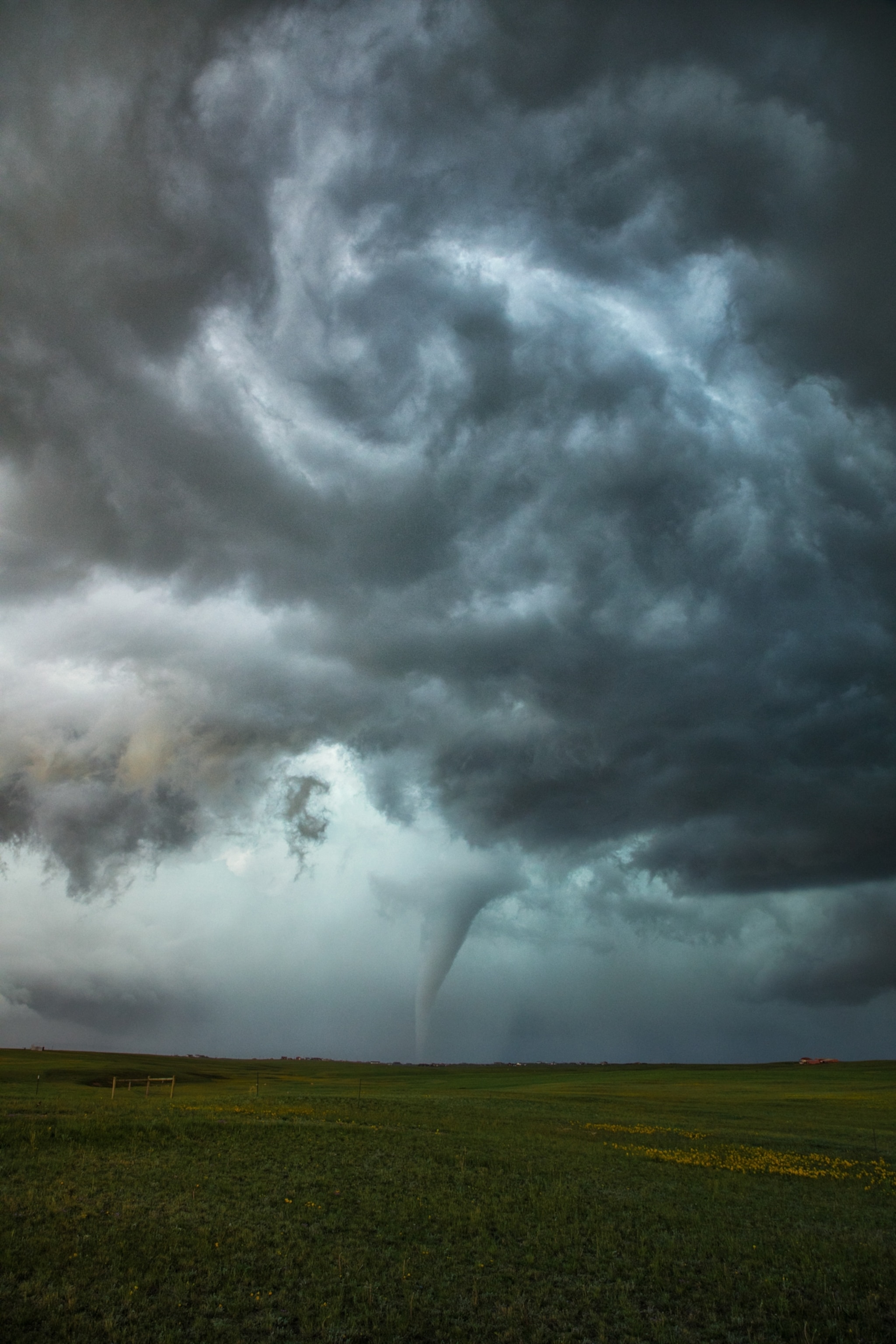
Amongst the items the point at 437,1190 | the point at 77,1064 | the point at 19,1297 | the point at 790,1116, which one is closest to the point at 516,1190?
the point at 437,1190

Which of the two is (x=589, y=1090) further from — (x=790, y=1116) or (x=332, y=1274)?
(x=332, y=1274)

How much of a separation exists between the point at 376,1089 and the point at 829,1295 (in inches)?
3477

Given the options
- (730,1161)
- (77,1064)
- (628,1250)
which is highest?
(628,1250)

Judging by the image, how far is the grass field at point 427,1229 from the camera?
66.7 feet

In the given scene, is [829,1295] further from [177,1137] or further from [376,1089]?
[376,1089]

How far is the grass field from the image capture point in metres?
20.3

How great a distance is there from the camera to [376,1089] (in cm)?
10044

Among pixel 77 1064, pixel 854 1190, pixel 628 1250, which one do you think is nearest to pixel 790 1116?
pixel 854 1190

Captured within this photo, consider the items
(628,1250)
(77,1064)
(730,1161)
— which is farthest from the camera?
(77,1064)

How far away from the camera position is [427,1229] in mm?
27812

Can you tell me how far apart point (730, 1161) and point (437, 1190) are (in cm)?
1981

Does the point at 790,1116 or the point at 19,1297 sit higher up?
the point at 19,1297

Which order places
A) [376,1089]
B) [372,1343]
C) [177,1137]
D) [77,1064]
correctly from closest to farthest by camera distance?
1. [372,1343]
2. [177,1137]
3. [376,1089]
4. [77,1064]

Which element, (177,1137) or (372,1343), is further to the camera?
(177,1137)
